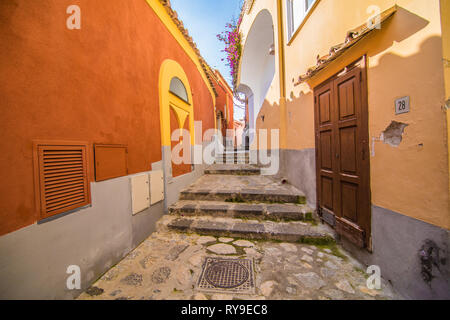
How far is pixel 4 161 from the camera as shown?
1306mm

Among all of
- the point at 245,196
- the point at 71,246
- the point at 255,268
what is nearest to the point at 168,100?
the point at 245,196

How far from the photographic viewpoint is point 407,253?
5.57ft

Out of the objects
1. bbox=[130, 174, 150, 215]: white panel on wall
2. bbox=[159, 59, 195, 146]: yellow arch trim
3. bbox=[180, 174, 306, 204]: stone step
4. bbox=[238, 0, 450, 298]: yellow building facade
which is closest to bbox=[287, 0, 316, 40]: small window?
bbox=[238, 0, 450, 298]: yellow building facade

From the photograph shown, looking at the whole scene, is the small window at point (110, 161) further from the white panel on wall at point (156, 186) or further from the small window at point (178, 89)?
the small window at point (178, 89)

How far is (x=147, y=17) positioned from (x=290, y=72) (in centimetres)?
331

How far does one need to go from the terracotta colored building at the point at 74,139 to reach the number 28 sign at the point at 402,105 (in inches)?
130

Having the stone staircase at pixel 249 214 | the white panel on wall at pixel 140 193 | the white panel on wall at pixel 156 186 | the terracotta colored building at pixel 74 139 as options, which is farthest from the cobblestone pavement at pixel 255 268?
the white panel on wall at pixel 156 186

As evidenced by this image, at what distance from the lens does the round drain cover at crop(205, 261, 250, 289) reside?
2029mm

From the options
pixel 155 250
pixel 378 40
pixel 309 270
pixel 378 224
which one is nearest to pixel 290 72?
pixel 378 40

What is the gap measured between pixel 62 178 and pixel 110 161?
58 centimetres

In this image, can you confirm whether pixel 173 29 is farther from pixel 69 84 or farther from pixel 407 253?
pixel 407 253

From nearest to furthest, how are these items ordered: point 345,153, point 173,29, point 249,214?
point 345,153, point 249,214, point 173,29

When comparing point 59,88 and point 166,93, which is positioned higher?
point 166,93
